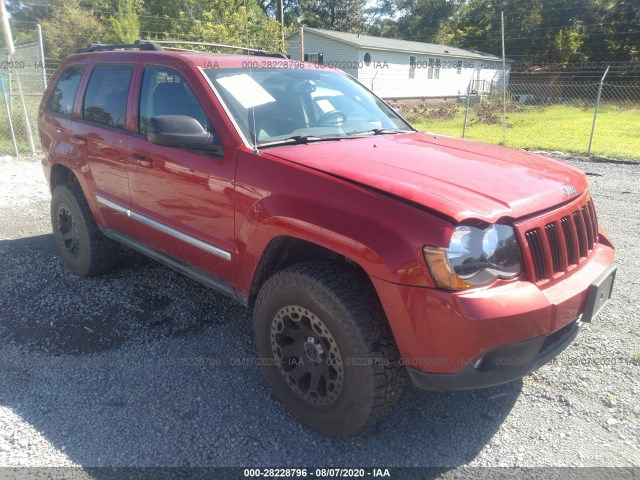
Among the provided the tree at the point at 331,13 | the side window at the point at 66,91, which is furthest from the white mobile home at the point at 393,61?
the side window at the point at 66,91

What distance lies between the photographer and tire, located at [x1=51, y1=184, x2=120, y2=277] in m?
4.27

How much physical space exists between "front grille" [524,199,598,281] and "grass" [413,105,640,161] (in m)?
9.91

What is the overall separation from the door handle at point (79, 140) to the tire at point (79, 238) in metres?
0.45

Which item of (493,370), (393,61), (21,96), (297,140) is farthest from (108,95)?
(393,61)

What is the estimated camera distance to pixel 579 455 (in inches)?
95.0

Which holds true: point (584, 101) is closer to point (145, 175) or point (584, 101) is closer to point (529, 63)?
point (529, 63)

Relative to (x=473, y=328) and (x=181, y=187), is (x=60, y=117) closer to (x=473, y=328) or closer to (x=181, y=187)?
(x=181, y=187)

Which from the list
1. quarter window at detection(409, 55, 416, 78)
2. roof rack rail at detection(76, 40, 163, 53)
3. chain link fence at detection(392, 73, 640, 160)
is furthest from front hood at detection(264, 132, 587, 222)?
quarter window at detection(409, 55, 416, 78)

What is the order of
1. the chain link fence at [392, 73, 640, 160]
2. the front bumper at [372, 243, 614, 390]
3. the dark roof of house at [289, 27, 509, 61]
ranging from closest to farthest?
the front bumper at [372, 243, 614, 390], the chain link fence at [392, 73, 640, 160], the dark roof of house at [289, 27, 509, 61]

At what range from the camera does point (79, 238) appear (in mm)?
4348

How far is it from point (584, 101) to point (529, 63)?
11304mm

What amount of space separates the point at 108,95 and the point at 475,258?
3.27 metres

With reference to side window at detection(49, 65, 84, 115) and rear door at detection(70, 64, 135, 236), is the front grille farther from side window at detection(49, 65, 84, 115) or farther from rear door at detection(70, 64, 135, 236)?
side window at detection(49, 65, 84, 115)

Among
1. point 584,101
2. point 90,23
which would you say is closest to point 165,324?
point 584,101
